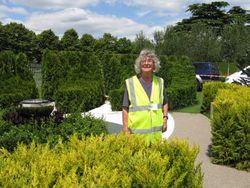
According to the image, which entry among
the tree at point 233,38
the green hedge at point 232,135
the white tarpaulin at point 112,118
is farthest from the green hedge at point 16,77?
the tree at point 233,38

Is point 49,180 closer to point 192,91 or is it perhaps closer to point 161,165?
point 161,165

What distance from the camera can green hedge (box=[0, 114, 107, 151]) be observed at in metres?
6.95

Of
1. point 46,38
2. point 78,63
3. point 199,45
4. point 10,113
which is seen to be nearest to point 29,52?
point 46,38

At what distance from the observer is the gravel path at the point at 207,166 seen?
6367 millimetres

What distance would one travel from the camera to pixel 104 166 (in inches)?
118

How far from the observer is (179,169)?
135 inches

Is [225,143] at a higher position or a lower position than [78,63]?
lower

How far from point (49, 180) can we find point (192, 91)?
16.8 m

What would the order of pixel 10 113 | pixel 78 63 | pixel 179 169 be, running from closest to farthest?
pixel 179 169, pixel 10 113, pixel 78 63

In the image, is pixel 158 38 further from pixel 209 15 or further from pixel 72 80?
pixel 72 80

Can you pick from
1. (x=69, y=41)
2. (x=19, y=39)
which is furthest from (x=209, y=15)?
(x=19, y=39)

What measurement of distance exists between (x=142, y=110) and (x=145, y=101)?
0.36 feet

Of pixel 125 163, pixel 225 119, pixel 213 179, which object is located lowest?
pixel 213 179

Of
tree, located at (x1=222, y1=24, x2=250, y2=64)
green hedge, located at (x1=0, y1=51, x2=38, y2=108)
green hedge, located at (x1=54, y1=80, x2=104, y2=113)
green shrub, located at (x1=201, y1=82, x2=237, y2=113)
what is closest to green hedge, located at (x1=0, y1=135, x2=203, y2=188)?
green hedge, located at (x1=54, y1=80, x2=104, y2=113)
